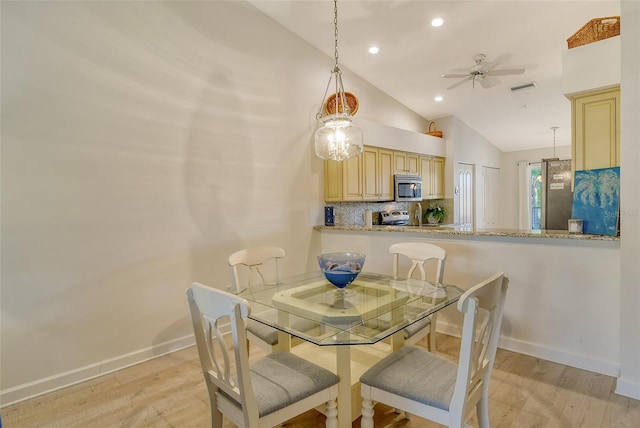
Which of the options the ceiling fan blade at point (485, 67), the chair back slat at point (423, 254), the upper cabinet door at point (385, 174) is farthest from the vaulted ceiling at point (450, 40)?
the chair back slat at point (423, 254)

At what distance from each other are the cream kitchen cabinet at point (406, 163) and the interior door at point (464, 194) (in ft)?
3.74

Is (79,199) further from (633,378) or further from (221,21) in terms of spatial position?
(633,378)

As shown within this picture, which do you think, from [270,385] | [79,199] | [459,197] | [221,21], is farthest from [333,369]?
[459,197]

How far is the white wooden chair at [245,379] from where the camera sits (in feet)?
4.11

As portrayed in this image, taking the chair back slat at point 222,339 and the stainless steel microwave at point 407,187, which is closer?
the chair back slat at point 222,339

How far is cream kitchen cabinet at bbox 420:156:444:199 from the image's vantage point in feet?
17.5

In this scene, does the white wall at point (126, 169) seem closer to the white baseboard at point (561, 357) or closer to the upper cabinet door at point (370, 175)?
the upper cabinet door at point (370, 175)

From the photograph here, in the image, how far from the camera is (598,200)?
2.36 m

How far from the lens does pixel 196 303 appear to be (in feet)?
4.64

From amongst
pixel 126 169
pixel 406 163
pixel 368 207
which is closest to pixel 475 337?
pixel 126 169

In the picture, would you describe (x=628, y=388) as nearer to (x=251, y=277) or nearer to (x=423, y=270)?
(x=423, y=270)

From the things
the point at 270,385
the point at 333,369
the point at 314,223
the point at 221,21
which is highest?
the point at 221,21

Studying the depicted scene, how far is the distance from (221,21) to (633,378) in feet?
13.9

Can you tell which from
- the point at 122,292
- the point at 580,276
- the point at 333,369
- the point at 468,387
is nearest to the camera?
the point at 468,387
